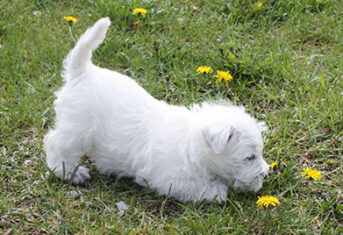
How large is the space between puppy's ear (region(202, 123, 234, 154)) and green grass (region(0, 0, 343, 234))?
509 mm

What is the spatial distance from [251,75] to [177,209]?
1685 millimetres

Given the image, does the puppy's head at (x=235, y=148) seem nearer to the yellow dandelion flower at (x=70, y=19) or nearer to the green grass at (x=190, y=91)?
the green grass at (x=190, y=91)

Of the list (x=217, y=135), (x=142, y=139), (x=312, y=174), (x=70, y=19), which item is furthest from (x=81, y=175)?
(x=70, y=19)

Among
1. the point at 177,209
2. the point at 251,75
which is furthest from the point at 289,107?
the point at 177,209

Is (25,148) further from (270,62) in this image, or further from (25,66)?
(270,62)

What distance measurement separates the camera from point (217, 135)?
2.80m

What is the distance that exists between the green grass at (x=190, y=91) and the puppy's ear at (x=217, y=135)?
509 mm

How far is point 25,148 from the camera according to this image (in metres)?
3.68

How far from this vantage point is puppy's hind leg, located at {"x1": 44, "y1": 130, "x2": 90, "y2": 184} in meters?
3.25

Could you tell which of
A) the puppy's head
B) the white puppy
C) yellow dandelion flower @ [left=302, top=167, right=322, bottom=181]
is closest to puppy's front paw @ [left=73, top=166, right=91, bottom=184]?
the white puppy

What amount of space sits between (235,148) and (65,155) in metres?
1.28

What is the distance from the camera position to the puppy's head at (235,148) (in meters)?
2.83

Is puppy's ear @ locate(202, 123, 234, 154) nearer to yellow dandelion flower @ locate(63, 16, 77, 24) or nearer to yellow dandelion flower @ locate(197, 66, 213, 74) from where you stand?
yellow dandelion flower @ locate(197, 66, 213, 74)

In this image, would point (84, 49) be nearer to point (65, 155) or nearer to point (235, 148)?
point (65, 155)
